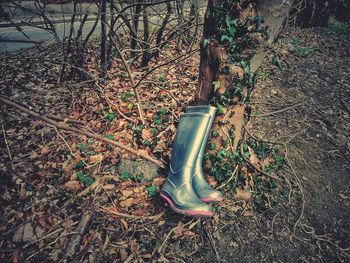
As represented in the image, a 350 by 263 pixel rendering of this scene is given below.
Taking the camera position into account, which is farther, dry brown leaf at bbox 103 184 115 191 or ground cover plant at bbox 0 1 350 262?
dry brown leaf at bbox 103 184 115 191

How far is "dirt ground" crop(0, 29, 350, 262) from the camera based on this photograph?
1881 millimetres

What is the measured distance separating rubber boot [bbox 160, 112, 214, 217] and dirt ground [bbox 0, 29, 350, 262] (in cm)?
23

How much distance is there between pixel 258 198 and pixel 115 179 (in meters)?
1.35

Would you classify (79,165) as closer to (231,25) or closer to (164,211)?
(164,211)

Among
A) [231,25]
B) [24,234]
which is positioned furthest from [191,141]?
[24,234]

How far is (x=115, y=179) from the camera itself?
7.86ft

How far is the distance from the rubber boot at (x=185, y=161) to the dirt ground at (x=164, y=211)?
0.23m

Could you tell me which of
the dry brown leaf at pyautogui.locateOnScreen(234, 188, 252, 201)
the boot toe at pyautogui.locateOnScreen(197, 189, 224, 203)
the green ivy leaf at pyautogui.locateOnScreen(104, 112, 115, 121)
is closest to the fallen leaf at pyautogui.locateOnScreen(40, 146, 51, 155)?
the green ivy leaf at pyautogui.locateOnScreen(104, 112, 115, 121)

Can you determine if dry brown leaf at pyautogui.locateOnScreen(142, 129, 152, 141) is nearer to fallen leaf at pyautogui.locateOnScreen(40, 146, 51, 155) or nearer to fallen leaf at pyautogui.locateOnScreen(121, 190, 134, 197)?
fallen leaf at pyautogui.locateOnScreen(121, 190, 134, 197)

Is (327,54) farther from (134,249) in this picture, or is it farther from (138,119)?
(134,249)

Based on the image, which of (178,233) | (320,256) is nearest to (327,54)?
(320,256)

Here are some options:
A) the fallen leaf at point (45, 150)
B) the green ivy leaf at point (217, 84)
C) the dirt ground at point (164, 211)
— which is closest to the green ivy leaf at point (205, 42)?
the green ivy leaf at point (217, 84)

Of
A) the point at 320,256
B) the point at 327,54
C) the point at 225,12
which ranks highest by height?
the point at 225,12

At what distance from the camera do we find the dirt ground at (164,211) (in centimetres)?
→ 188
